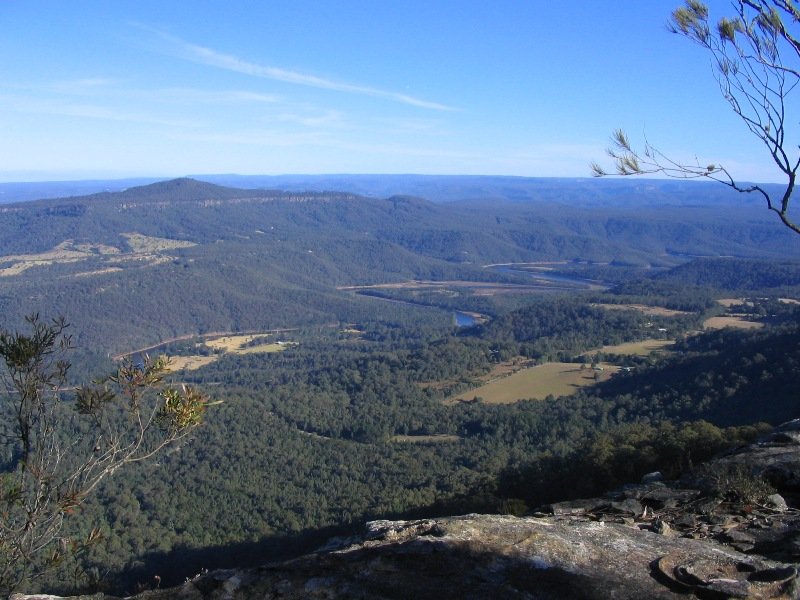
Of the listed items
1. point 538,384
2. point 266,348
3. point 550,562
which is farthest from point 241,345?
point 550,562

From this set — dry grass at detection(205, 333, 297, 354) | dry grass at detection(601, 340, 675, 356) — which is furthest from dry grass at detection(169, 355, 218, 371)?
dry grass at detection(601, 340, 675, 356)

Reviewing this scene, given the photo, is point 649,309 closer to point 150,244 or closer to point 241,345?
point 241,345

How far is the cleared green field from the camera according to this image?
2391 inches

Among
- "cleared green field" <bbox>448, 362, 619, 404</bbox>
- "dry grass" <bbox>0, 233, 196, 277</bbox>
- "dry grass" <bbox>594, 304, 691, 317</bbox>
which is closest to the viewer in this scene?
"cleared green field" <bbox>448, 362, 619, 404</bbox>

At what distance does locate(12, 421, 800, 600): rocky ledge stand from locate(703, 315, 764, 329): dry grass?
260 feet

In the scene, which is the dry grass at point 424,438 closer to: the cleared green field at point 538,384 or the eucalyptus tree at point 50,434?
Answer: the cleared green field at point 538,384

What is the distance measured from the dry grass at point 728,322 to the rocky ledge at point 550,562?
7917 cm

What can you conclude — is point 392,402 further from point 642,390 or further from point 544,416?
point 642,390

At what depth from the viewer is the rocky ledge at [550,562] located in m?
8.06

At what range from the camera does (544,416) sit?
52281 millimetres

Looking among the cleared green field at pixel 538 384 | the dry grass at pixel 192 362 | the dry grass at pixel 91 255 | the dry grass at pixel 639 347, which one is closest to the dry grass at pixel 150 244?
the dry grass at pixel 91 255

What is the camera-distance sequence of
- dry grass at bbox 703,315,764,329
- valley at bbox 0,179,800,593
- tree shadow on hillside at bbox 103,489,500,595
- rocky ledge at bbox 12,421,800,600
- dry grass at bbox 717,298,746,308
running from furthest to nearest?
dry grass at bbox 717,298,746,308, dry grass at bbox 703,315,764,329, valley at bbox 0,179,800,593, tree shadow on hillside at bbox 103,489,500,595, rocky ledge at bbox 12,421,800,600

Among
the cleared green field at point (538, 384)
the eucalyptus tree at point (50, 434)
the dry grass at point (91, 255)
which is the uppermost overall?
the eucalyptus tree at point (50, 434)

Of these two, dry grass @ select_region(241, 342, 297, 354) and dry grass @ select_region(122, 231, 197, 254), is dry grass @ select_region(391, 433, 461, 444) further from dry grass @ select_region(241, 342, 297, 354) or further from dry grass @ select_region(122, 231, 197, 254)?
dry grass @ select_region(122, 231, 197, 254)
